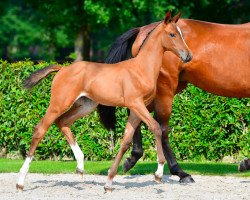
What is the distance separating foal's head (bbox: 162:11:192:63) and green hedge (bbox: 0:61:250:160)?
356cm

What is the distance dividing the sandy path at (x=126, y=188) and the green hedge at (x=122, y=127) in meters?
1.85

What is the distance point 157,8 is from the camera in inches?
1033

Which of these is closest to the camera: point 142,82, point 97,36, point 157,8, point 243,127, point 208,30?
point 142,82

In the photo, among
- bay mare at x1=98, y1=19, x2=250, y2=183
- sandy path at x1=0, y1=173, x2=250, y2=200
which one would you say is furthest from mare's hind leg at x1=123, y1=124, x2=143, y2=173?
sandy path at x1=0, y1=173, x2=250, y2=200

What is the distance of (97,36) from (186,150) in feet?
125

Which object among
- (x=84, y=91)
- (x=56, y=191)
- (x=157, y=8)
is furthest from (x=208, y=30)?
(x=157, y=8)

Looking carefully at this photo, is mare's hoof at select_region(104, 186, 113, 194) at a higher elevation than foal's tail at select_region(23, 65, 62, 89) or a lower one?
lower

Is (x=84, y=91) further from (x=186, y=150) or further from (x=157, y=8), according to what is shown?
(x=157, y=8)

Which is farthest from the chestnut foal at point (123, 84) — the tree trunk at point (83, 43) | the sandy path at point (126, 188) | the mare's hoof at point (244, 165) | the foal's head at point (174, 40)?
the tree trunk at point (83, 43)

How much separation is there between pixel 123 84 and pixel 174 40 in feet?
2.47

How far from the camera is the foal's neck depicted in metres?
9.23

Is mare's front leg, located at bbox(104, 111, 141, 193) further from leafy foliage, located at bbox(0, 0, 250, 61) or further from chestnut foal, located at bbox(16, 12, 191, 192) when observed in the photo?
leafy foliage, located at bbox(0, 0, 250, 61)

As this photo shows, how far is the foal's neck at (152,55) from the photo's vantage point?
9227 millimetres

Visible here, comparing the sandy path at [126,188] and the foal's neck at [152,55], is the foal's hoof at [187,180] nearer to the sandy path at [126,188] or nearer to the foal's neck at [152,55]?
the sandy path at [126,188]
